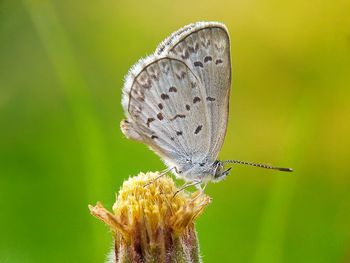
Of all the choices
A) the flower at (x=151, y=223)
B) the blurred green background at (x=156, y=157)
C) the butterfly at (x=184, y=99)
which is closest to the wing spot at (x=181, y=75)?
the butterfly at (x=184, y=99)

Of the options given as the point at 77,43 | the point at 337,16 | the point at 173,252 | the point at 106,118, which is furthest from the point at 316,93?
the point at 173,252

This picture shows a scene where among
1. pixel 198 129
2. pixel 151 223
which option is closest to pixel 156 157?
pixel 198 129

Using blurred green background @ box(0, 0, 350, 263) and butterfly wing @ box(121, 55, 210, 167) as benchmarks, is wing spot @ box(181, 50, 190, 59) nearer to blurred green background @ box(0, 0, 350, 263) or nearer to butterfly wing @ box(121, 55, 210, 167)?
butterfly wing @ box(121, 55, 210, 167)

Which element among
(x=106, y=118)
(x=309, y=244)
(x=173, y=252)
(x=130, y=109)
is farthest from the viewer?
(x=106, y=118)

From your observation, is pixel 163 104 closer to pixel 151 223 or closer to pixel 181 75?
pixel 181 75

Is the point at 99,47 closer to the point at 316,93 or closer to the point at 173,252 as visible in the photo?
the point at 316,93

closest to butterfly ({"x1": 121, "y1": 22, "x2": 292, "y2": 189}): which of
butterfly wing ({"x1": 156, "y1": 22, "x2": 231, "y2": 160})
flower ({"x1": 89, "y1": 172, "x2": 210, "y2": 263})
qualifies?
butterfly wing ({"x1": 156, "y1": 22, "x2": 231, "y2": 160})

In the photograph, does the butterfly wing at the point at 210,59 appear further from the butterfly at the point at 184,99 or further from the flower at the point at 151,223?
the flower at the point at 151,223
